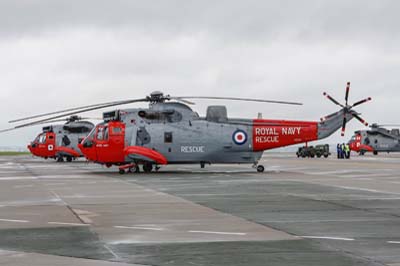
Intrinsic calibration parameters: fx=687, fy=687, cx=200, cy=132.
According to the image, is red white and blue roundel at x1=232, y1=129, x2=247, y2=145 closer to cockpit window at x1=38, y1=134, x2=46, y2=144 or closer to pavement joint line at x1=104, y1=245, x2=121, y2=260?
pavement joint line at x1=104, y1=245, x2=121, y2=260

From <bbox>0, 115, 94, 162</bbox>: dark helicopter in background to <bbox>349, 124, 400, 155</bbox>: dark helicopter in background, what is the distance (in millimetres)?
47356

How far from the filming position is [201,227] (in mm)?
12953

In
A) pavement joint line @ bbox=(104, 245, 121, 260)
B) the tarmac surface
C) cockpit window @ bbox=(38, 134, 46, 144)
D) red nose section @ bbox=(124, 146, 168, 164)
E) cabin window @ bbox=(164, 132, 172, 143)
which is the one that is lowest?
pavement joint line @ bbox=(104, 245, 121, 260)

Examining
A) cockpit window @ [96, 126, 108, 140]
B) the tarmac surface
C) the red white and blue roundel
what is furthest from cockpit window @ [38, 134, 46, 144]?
the tarmac surface

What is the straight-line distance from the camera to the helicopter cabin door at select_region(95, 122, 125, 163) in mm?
36031

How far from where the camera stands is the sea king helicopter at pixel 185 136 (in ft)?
118

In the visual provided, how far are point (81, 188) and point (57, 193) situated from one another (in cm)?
246

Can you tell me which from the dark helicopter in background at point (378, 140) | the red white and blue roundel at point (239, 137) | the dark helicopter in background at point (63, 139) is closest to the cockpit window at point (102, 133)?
the red white and blue roundel at point (239, 137)

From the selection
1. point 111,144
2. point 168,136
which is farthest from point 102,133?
point 168,136

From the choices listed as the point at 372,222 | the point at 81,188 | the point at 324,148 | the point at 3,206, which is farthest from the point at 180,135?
the point at 324,148

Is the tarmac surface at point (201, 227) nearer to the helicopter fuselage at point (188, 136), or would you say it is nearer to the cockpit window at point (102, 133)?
the helicopter fuselage at point (188, 136)

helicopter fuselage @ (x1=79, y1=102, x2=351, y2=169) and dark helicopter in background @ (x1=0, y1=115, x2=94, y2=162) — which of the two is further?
dark helicopter in background @ (x1=0, y1=115, x2=94, y2=162)

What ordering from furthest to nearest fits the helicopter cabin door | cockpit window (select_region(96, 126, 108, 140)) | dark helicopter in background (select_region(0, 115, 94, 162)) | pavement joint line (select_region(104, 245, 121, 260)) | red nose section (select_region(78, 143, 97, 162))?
1. dark helicopter in background (select_region(0, 115, 94, 162))
2. red nose section (select_region(78, 143, 97, 162))
3. cockpit window (select_region(96, 126, 108, 140))
4. the helicopter cabin door
5. pavement joint line (select_region(104, 245, 121, 260))

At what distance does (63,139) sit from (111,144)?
2572cm
